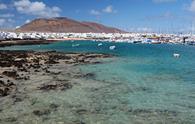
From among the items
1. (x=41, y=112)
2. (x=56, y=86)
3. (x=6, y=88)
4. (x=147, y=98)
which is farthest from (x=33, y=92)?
(x=147, y=98)

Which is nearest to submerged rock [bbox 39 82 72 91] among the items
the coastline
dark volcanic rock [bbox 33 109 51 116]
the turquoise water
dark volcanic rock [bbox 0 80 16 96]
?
the coastline

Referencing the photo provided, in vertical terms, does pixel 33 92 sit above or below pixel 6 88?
below

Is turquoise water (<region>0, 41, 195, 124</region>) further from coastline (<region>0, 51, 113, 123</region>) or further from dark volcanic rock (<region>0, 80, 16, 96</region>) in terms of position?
dark volcanic rock (<region>0, 80, 16, 96</region>)

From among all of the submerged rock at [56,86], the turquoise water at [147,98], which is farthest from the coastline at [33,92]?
the turquoise water at [147,98]

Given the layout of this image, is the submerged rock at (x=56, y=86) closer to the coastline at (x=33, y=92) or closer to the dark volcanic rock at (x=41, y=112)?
the coastline at (x=33, y=92)

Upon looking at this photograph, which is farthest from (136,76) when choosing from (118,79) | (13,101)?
(13,101)

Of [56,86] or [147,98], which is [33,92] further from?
[147,98]

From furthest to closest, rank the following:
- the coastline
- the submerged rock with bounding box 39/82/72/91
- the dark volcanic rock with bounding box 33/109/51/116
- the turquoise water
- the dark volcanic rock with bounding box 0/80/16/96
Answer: the submerged rock with bounding box 39/82/72/91 → the dark volcanic rock with bounding box 0/80/16/96 → the coastline → the dark volcanic rock with bounding box 33/109/51/116 → the turquoise water

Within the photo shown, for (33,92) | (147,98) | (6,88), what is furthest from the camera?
(6,88)

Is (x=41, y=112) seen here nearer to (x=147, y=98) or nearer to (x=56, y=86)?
(x=147, y=98)

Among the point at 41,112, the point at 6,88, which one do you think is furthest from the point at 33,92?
the point at 41,112

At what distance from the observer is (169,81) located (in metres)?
36.4

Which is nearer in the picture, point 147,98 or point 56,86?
point 147,98

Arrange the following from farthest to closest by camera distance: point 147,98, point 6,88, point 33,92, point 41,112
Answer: point 6,88, point 33,92, point 147,98, point 41,112
